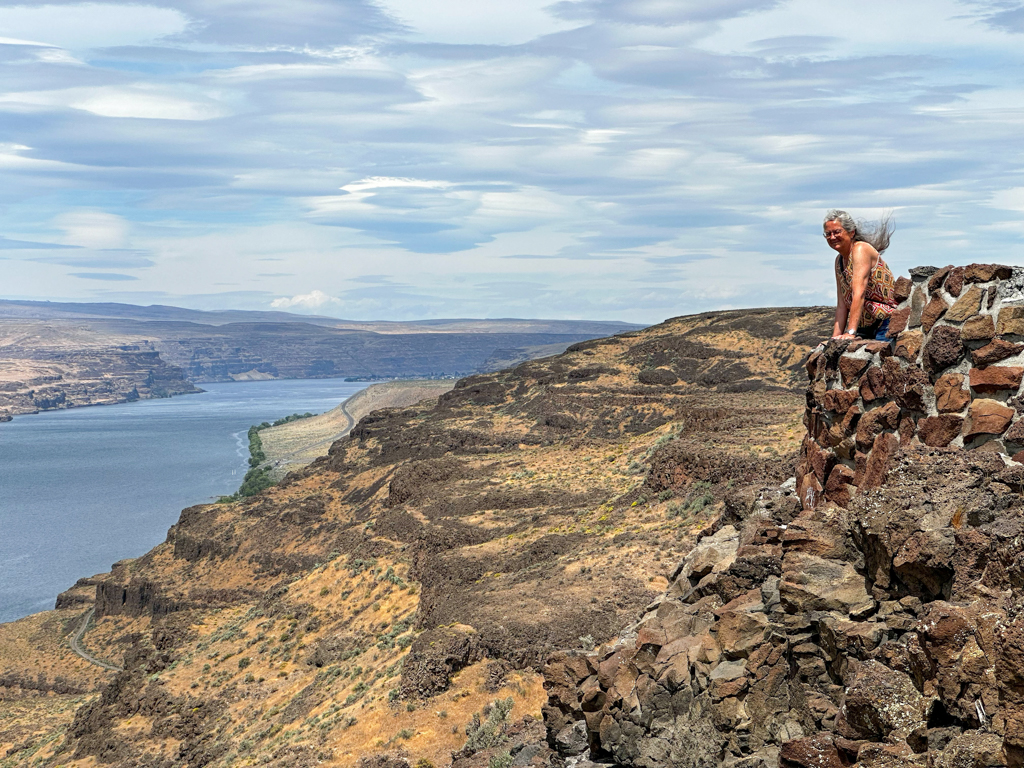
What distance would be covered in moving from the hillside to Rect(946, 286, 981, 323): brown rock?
4.42 meters

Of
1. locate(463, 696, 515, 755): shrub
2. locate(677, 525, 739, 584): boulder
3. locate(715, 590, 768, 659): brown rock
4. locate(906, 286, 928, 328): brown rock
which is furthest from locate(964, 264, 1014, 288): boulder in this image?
locate(463, 696, 515, 755): shrub

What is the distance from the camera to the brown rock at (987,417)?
7.84 metres

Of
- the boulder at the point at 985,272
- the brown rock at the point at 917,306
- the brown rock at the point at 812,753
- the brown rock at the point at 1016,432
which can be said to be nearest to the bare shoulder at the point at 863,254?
the brown rock at the point at 917,306

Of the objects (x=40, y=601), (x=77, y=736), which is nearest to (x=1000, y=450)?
(x=77, y=736)

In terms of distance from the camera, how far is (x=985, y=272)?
8266 mm

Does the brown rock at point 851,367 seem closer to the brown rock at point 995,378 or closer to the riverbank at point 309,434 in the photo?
the brown rock at point 995,378

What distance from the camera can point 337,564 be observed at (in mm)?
39625

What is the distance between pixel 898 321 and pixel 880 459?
1.29 meters

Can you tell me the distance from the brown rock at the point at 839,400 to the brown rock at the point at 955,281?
1397 mm

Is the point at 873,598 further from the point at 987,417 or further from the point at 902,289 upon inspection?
the point at 902,289

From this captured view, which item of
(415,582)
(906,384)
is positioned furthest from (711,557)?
(415,582)

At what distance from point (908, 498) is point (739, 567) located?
2.48m

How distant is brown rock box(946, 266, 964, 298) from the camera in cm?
841

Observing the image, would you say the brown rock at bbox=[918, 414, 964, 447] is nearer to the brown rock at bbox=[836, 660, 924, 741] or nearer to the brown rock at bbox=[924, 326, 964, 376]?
the brown rock at bbox=[924, 326, 964, 376]
